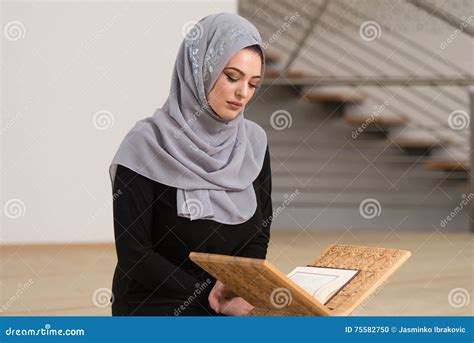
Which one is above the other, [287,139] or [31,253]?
[287,139]

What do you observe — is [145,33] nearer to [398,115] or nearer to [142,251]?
[398,115]

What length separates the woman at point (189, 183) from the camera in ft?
5.24

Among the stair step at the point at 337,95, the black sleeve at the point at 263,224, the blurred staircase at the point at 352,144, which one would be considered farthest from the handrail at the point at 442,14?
the black sleeve at the point at 263,224

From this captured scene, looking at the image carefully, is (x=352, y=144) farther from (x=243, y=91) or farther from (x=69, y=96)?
(x=243, y=91)

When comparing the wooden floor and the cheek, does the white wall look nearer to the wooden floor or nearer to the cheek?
the wooden floor

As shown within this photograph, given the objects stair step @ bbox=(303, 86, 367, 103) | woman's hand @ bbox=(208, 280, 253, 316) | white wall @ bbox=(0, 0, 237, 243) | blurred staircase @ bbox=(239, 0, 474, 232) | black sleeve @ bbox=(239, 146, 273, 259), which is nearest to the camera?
woman's hand @ bbox=(208, 280, 253, 316)

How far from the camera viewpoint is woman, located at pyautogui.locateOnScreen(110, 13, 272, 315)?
1.60 m

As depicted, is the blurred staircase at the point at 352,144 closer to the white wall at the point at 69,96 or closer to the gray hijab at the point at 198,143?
the white wall at the point at 69,96

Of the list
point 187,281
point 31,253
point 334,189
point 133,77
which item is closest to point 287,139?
point 334,189

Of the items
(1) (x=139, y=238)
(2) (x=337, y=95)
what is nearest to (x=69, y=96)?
(2) (x=337, y=95)

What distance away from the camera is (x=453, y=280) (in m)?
3.73

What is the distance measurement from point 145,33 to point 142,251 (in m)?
3.14

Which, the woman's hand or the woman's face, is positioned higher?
the woman's face

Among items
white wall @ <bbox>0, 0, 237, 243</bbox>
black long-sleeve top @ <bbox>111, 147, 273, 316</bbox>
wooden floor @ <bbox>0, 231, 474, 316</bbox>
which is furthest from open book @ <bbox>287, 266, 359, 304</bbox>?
white wall @ <bbox>0, 0, 237, 243</bbox>
